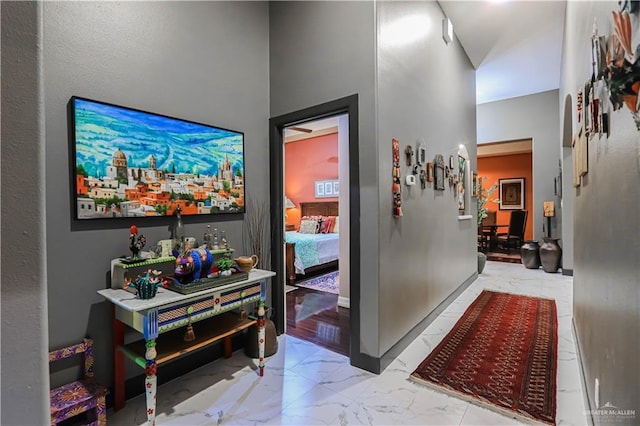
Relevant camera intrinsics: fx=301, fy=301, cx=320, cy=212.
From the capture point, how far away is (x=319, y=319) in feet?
11.5

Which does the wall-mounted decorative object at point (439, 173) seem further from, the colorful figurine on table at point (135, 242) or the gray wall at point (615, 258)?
the colorful figurine on table at point (135, 242)

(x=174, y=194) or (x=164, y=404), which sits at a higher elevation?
(x=174, y=194)

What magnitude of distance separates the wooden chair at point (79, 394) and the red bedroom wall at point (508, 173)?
9.81 metres

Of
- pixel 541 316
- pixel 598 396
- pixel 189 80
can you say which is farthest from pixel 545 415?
pixel 189 80

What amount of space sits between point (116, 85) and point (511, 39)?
5172 mm

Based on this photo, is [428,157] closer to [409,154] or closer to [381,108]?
[409,154]

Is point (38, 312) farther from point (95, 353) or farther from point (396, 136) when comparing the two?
point (396, 136)

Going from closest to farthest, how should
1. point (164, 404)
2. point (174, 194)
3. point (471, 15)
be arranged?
point (164, 404) < point (174, 194) < point (471, 15)

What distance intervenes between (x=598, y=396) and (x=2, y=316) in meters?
2.40

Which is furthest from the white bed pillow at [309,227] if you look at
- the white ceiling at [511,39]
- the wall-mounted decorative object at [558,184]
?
the wall-mounted decorative object at [558,184]

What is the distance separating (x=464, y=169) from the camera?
15.6 ft

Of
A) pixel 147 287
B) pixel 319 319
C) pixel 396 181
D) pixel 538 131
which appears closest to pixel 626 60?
pixel 396 181

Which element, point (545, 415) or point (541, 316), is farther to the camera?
point (541, 316)

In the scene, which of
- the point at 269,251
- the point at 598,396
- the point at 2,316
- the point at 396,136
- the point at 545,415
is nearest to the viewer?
the point at 2,316
